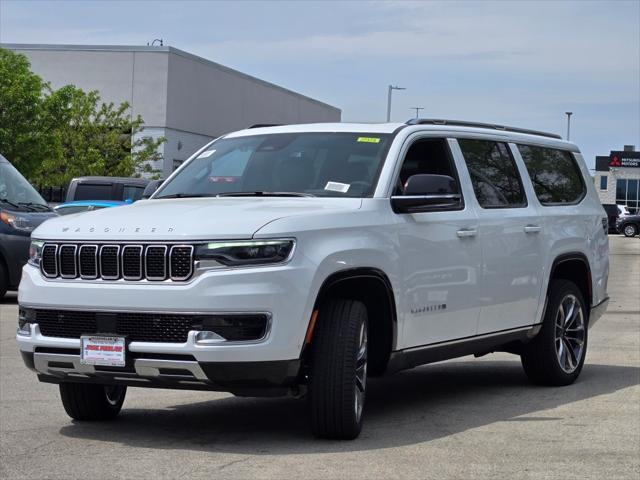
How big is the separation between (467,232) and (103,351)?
9.18ft

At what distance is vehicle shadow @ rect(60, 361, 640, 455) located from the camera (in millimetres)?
7457

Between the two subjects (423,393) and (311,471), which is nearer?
(311,471)

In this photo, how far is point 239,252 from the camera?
6.90 m

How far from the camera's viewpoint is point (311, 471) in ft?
21.7

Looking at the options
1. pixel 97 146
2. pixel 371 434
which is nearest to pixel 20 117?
pixel 97 146

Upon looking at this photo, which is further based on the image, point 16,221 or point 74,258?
point 16,221

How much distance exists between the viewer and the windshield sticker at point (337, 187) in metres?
7.98

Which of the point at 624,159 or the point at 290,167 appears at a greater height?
the point at 624,159

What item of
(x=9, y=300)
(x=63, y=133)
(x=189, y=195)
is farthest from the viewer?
(x=63, y=133)

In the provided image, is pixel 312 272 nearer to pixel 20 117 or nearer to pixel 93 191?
pixel 93 191

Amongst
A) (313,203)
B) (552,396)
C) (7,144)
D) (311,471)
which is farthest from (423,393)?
(7,144)

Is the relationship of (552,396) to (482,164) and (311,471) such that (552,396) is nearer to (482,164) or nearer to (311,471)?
(482,164)

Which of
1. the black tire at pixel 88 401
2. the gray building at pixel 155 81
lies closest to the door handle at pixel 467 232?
the black tire at pixel 88 401

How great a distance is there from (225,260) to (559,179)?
4.50 metres
